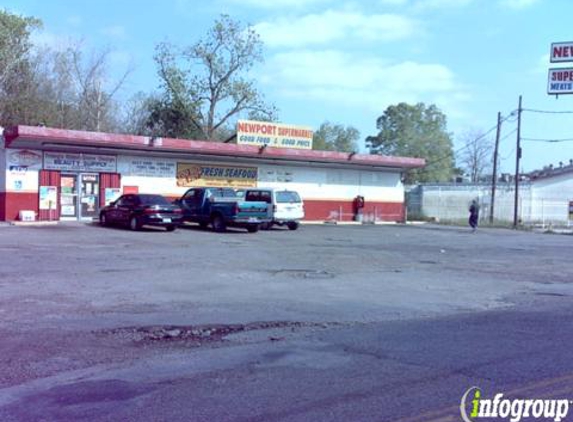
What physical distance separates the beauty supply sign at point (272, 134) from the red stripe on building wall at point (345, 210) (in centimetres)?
344

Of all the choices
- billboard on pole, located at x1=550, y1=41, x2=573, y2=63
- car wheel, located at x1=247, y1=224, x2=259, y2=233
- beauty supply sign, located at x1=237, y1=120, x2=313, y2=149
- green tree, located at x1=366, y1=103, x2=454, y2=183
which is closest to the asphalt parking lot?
car wheel, located at x1=247, y1=224, x2=259, y2=233

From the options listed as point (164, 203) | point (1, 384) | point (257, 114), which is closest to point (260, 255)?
point (164, 203)

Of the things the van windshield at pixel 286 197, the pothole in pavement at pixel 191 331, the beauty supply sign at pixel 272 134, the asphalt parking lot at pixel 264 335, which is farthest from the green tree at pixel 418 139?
the pothole in pavement at pixel 191 331

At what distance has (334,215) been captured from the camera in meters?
39.3

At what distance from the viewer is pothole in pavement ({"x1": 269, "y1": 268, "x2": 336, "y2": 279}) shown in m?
14.6

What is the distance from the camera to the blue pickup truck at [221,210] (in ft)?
87.5

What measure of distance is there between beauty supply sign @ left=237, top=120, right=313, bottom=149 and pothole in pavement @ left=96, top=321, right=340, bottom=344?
86.6 ft

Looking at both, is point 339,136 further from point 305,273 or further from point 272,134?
point 305,273

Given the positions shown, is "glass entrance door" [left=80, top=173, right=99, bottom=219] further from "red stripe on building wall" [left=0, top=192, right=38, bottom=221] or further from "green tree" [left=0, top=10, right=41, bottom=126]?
"green tree" [left=0, top=10, right=41, bottom=126]

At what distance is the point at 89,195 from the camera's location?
1186 inches

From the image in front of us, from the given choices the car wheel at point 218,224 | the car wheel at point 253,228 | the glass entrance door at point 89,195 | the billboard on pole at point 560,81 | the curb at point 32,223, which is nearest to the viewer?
the curb at point 32,223

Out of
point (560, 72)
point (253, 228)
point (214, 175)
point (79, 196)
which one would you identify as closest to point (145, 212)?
point (253, 228)

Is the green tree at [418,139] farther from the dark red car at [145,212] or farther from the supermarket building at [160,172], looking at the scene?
the dark red car at [145,212]

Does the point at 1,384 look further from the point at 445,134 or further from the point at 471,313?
the point at 445,134
